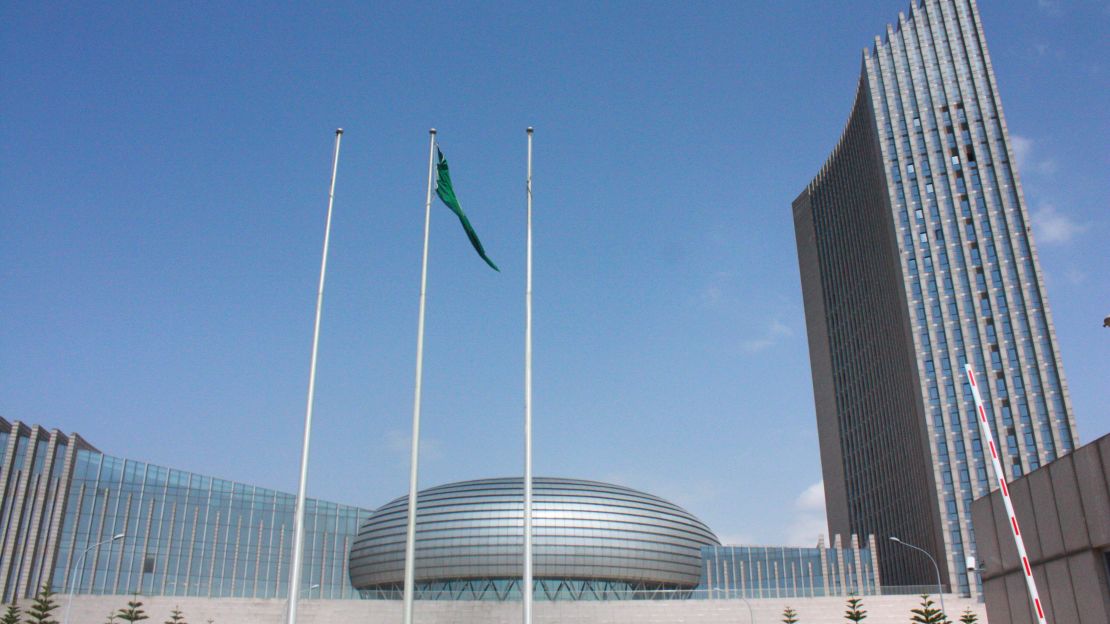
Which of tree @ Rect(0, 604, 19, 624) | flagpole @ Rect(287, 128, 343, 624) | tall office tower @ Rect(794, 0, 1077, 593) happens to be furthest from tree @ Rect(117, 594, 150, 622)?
tall office tower @ Rect(794, 0, 1077, 593)

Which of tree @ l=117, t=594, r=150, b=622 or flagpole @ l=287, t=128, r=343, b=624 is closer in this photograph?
flagpole @ l=287, t=128, r=343, b=624

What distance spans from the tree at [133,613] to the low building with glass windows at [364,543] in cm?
962

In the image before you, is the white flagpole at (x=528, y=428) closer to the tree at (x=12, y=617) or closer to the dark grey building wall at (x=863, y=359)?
the tree at (x=12, y=617)

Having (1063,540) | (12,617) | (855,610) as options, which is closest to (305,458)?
(1063,540)

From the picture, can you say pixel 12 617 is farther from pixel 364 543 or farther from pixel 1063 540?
pixel 1063 540

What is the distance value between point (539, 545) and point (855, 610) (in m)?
30.7

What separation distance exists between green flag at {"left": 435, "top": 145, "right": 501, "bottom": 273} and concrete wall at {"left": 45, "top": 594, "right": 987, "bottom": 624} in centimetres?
4979

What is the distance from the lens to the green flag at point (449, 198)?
32397mm

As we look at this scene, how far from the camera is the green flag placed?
106 feet

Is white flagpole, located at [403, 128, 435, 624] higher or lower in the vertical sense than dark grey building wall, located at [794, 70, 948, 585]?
lower

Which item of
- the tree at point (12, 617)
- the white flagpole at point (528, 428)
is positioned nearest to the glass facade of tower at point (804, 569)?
the tree at point (12, 617)

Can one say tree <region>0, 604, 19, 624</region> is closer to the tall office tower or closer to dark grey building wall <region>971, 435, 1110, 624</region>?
dark grey building wall <region>971, 435, 1110, 624</region>

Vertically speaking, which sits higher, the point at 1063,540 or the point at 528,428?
the point at 528,428

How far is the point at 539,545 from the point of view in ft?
294
